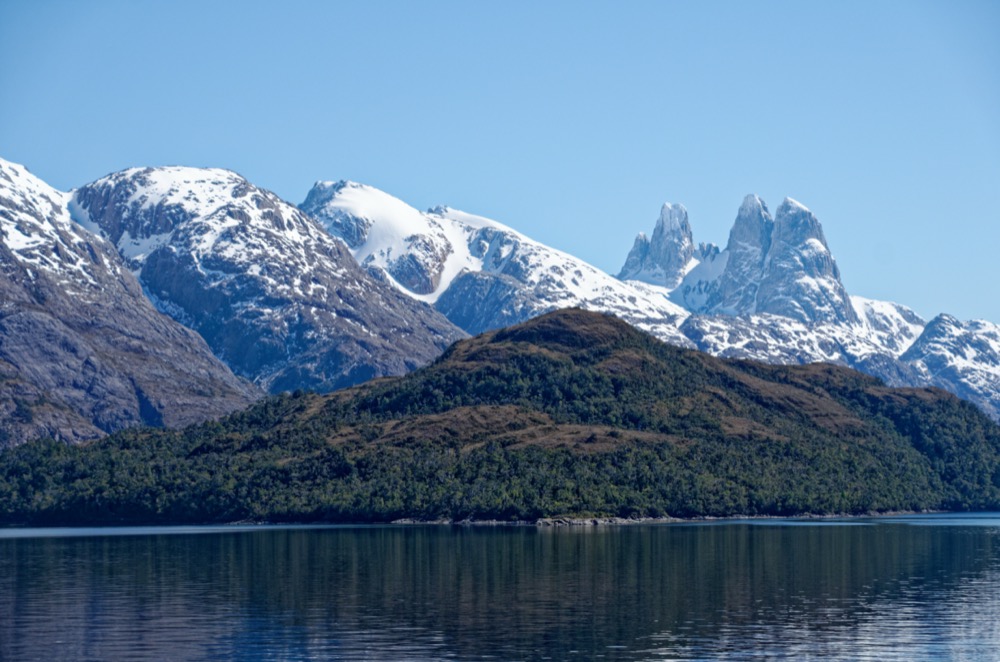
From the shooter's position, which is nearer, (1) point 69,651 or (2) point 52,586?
(1) point 69,651

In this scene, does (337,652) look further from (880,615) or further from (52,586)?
(52,586)

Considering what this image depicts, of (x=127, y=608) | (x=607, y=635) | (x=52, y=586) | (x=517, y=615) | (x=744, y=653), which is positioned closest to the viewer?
(x=744, y=653)

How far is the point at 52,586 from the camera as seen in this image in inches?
7515

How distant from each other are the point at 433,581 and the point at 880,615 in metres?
62.4

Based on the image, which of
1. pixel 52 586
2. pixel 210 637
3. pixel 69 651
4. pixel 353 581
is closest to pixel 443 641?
pixel 210 637

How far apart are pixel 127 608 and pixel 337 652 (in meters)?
45.6

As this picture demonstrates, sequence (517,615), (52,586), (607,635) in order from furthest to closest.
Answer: (52,586) < (517,615) < (607,635)

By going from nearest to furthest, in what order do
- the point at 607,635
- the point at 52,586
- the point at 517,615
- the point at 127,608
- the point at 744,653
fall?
1. the point at 744,653
2. the point at 607,635
3. the point at 517,615
4. the point at 127,608
5. the point at 52,586

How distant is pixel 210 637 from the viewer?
5472 inches

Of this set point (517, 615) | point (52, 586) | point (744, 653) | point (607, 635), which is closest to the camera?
point (744, 653)

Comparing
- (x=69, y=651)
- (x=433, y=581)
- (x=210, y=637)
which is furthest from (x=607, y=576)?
(x=69, y=651)


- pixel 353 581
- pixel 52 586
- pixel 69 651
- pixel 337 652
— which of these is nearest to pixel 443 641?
pixel 337 652

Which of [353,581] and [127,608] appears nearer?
[127,608]

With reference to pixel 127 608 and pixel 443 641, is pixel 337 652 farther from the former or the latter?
pixel 127 608
